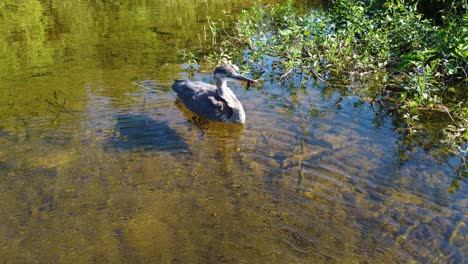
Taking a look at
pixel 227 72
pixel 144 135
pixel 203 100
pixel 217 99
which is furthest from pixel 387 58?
pixel 144 135

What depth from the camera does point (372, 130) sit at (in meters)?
7.57

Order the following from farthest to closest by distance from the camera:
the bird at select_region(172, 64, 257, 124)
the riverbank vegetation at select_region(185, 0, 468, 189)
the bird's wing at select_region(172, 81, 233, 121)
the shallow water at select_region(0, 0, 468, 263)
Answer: the riverbank vegetation at select_region(185, 0, 468, 189)
the bird's wing at select_region(172, 81, 233, 121)
the bird at select_region(172, 64, 257, 124)
the shallow water at select_region(0, 0, 468, 263)

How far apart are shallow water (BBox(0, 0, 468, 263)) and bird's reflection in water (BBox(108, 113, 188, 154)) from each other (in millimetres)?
36

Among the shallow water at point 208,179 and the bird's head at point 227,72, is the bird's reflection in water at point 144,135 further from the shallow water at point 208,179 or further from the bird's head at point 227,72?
the bird's head at point 227,72

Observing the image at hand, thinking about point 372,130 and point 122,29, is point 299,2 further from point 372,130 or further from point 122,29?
point 372,130

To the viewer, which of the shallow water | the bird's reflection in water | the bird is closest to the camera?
the shallow water

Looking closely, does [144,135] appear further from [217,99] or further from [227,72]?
[227,72]

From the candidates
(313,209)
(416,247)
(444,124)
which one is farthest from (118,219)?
(444,124)

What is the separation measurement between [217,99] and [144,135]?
174 centimetres

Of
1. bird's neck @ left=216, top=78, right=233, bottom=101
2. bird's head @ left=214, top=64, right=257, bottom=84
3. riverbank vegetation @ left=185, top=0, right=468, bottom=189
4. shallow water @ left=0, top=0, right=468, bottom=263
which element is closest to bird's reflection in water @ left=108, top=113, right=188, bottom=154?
shallow water @ left=0, top=0, right=468, bottom=263

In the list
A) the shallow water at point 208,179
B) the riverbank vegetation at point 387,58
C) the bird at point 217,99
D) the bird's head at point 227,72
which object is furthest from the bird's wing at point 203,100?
the riverbank vegetation at point 387,58

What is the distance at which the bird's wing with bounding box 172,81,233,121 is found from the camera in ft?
26.1

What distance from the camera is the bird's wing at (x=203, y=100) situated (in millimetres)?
7961

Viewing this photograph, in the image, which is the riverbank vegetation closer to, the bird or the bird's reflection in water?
the bird
